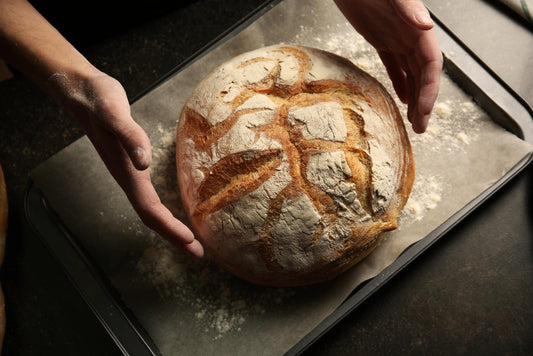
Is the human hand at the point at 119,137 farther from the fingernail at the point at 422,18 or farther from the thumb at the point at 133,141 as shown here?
the fingernail at the point at 422,18

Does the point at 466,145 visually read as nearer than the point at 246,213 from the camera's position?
Answer: No

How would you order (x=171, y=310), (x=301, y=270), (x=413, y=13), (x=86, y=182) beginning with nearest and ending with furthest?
(x=413, y=13), (x=301, y=270), (x=171, y=310), (x=86, y=182)

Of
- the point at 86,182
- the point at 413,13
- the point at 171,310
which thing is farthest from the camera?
the point at 86,182

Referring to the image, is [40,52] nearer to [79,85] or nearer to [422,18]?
[79,85]

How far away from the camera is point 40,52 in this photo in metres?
0.99

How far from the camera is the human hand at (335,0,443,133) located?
0.95 meters

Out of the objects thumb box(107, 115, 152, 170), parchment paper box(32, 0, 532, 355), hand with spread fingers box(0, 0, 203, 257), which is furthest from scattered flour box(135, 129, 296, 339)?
thumb box(107, 115, 152, 170)

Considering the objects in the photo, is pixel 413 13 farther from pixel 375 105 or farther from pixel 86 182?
pixel 86 182

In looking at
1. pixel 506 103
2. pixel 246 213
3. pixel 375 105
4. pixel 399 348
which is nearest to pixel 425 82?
pixel 375 105

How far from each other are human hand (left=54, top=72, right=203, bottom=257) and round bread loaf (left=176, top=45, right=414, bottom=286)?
0.38 ft

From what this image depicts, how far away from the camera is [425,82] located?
1.02 m

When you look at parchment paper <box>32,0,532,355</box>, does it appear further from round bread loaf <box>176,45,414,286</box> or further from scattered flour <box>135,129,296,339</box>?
round bread loaf <box>176,45,414,286</box>

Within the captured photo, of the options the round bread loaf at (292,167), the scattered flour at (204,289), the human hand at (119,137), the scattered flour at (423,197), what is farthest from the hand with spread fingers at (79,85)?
the scattered flour at (423,197)

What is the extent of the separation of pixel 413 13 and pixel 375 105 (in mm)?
243
